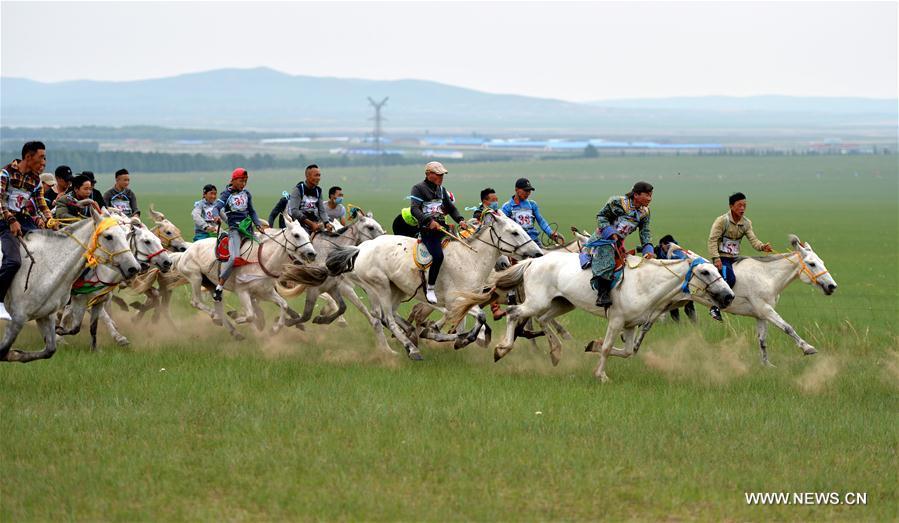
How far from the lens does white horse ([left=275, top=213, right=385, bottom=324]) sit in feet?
56.3

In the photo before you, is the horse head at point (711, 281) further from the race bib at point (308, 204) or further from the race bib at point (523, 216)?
the race bib at point (308, 204)

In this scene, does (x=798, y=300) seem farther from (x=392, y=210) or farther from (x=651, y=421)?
(x=392, y=210)

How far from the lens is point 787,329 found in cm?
1612

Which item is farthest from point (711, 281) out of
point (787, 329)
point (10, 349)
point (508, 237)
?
point (10, 349)

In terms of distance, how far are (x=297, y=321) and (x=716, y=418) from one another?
717cm

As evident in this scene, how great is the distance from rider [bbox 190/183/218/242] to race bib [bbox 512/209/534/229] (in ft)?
17.9

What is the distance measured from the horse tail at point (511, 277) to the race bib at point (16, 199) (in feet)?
18.8

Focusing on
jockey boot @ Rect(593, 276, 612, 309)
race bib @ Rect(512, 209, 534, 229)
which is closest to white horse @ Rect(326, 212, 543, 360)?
jockey boot @ Rect(593, 276, 612, 309)

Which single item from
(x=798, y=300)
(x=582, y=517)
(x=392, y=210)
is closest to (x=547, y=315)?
(x=582, y=517)

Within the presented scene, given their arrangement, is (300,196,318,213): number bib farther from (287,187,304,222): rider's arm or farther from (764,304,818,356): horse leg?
(764,304,818,356): horse leg

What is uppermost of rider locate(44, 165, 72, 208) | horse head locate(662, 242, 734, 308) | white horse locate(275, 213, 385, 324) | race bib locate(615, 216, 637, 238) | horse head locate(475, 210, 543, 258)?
rider locate(44, 165, 72, 208)

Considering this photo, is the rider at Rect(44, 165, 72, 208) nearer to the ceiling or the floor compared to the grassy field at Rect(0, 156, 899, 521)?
nearer to the ceiling

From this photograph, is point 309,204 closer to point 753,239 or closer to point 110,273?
point 110,273

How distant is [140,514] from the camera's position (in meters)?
9.41
